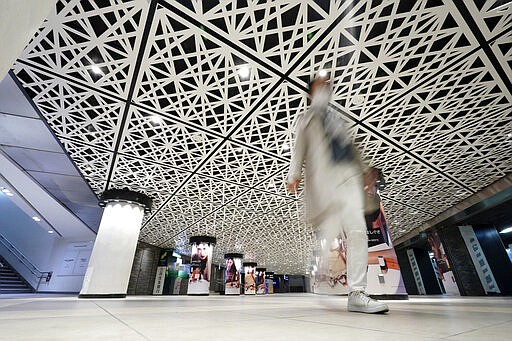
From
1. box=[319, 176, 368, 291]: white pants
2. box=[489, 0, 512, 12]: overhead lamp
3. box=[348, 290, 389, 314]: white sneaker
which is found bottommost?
box=[348, 290, 389, 314]: white sneaker

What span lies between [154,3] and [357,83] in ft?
11.3

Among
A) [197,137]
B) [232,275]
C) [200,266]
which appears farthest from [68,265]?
[197,137]

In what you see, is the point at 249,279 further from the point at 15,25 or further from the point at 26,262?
the point at 15,25

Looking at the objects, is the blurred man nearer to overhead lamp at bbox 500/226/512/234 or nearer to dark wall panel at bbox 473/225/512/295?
dark wall panel at bbox 473/225/512/295

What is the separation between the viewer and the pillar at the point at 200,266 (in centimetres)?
1409

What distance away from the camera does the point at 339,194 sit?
7.72 feet

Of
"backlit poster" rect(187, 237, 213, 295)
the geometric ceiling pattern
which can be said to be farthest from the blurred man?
"backlit poster" rect(187, 237, 213, 295)

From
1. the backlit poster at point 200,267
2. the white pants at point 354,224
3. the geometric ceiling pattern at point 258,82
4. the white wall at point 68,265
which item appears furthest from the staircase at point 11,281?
the white pants at point 354,224

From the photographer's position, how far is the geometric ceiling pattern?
3.41m

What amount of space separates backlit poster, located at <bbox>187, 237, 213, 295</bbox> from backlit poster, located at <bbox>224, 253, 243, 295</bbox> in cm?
536

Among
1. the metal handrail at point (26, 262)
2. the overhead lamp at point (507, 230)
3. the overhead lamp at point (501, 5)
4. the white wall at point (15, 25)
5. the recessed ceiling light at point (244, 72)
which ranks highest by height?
the recessed ceiling light at point (244, 72)

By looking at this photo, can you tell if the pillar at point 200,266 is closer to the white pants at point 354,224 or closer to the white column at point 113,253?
the white column at point 113,253

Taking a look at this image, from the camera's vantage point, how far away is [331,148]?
2555mm

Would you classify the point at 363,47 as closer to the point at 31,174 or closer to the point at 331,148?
the point at 331,148
